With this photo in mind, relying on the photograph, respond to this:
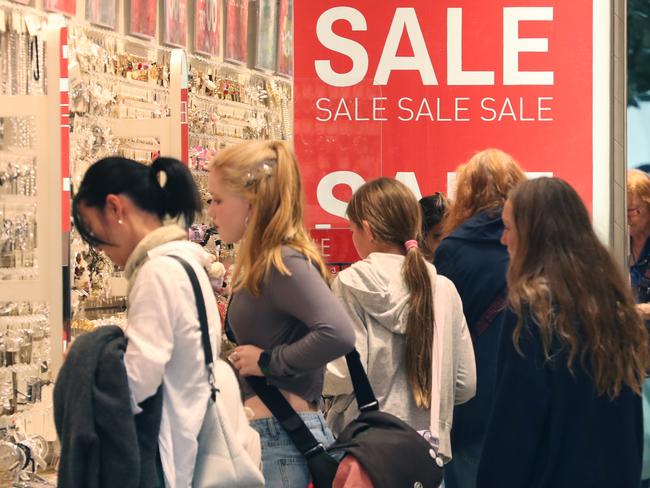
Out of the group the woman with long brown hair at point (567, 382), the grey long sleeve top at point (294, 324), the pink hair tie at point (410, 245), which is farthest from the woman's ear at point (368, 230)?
the woman with long brown hair at point (567, 382)

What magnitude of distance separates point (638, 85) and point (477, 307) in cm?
287

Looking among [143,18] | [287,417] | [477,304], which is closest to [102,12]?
[143,18]

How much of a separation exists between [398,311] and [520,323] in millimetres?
1051

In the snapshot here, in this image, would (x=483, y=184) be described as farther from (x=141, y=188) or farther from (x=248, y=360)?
(x=141, y=188)

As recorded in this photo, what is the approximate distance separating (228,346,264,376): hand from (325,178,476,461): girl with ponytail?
2.44 feet

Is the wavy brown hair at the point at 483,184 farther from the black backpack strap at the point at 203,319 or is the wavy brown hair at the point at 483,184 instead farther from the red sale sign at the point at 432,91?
the black backpack strap at the point at 203,319

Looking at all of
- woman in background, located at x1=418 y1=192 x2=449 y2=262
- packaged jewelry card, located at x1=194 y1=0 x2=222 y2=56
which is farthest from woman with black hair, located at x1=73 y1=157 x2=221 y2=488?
woman in background, located at x1=418 y1=192 x2=449 y2=262

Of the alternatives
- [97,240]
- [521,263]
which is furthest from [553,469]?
[97,240]

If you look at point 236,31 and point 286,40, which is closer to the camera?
point 236,31

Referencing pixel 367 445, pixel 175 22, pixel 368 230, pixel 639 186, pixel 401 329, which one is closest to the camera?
pixel 367 445

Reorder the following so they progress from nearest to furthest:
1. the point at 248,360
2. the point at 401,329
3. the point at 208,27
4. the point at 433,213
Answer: the point at 248,360 < the point at 401,329 < the point at 208,27 < the point at 433,213

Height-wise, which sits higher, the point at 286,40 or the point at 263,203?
the point at 286,40

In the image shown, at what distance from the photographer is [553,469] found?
287 cm

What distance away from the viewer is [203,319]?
8.93ft
